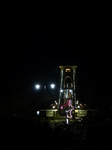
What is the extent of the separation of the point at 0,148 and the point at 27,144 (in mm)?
658

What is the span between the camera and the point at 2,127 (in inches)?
191

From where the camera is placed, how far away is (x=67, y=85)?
2728 cm

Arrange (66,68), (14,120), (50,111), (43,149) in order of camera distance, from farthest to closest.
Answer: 1. (66,68)
2. (50,111)
3. (14,120)
4. (43,149)

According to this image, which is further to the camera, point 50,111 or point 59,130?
point 50,111

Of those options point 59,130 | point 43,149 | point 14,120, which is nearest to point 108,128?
point 59,130

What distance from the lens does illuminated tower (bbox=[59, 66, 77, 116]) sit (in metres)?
25.6

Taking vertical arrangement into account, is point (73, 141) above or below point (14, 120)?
below

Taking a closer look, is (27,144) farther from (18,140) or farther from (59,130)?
(59,130)

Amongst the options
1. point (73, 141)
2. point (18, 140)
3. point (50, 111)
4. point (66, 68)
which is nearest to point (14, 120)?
point (18, 140)

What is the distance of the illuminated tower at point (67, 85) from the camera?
25609 millimetres

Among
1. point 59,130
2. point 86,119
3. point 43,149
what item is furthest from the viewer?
point 86,119

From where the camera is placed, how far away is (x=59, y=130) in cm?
473

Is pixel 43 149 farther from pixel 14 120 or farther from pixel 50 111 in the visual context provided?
pixel 50 111

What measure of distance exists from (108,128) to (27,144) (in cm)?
207
